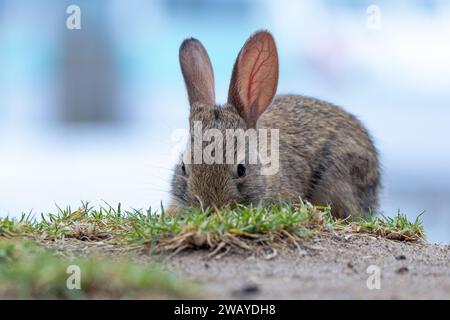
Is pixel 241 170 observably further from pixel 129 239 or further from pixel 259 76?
pixel 129 239

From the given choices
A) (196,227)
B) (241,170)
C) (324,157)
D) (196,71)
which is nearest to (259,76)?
(196,71)

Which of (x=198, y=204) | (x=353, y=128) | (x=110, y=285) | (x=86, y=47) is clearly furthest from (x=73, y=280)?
(x=86, y=47)

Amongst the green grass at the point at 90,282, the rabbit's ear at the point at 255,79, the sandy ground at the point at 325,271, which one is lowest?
the sandy ground at the point at 325,271

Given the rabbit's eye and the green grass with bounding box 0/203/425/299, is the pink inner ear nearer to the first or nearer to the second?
the rabbit's eye

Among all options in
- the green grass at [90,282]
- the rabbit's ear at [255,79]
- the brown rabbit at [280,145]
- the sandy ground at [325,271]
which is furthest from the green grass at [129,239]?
the rabbit's ear at [255,79]

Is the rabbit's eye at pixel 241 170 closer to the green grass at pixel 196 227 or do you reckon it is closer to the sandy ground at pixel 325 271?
the green grass at pixel 196 227

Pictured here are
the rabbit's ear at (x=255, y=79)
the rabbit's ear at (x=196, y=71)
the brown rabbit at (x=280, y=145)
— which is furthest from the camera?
the rabbit's ear at (x=196, y=71)

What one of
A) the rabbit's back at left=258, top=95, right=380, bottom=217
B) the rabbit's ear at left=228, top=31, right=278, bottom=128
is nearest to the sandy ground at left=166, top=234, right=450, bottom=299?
the rabbit's ear at left=228, top=31, right=278, bottom=128
